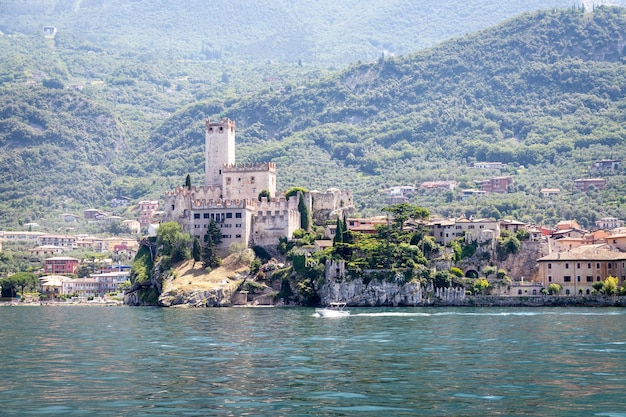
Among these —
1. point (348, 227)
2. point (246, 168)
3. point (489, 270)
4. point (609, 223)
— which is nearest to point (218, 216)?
point (246, 168)

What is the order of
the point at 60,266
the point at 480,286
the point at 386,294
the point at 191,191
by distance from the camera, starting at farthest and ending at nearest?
the point at 60,266 → the point at 191,191 → the point at 480,286 → the point at 386,294

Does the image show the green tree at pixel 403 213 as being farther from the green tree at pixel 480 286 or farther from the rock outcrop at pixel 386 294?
the green tree at pixel 480 286

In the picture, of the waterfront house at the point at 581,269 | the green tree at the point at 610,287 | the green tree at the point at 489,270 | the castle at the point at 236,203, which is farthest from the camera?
the castle at the point at 236,203

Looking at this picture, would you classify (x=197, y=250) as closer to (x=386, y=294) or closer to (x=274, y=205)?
(x=274, y=205)

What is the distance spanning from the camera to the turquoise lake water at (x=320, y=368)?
40781mm

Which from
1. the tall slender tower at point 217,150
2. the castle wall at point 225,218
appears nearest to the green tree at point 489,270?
the castle wall at point 225,218

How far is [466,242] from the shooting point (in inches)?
4651

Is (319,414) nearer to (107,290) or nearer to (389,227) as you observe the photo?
(389,227)

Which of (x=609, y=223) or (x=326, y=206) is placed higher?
(x=326, y=206)

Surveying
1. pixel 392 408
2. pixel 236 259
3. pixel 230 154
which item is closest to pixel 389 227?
pixel 236 259

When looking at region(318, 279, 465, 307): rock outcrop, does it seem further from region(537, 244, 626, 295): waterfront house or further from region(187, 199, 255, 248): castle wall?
region(187, 199, 255, 248): castle wall

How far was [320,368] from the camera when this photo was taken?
51531mm

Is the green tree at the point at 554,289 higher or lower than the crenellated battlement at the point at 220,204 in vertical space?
lower

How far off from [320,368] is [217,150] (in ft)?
284
